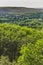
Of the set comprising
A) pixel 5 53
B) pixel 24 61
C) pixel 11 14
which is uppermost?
pixel 24 61

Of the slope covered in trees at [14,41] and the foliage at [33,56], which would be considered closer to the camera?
the foliage at [33,56]

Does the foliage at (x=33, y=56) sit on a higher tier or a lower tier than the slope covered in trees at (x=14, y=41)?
higher

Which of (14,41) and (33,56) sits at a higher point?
(33,56)

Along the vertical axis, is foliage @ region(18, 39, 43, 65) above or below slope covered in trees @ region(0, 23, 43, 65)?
above

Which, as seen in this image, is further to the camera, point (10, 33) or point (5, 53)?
point (10, 33)

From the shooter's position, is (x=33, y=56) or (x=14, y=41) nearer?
(x=33, y=56)

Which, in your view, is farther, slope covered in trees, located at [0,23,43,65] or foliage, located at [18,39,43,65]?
slope covered in trees, located at [0,23,43,65]

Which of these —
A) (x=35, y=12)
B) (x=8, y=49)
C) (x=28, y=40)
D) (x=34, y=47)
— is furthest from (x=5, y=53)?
(x=35, y=12)

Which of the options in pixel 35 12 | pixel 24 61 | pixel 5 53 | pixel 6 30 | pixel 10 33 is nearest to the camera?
pixel 24 61

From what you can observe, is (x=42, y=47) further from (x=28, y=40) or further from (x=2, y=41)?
(x=2, y=41)

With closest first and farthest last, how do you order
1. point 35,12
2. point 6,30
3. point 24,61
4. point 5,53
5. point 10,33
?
point 24,61 < point 5,53 < point 10,33 < point 6,30 < point 35,12

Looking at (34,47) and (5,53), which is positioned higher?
(34,47)
